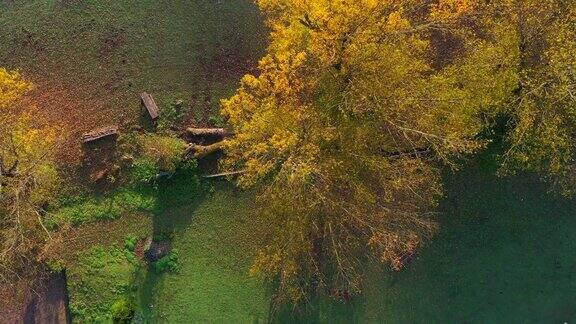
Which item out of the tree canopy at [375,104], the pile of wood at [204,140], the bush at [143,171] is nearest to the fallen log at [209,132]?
A: the pile of wood at [204,140]

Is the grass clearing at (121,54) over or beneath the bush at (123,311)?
over

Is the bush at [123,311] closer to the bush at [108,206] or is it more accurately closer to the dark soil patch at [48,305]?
the dark soil patch at [48,305]

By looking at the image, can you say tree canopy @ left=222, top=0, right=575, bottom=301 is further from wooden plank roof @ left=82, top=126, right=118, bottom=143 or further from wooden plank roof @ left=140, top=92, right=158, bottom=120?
wooden plank roof @ left=82, top=126, right=118, bottom=143

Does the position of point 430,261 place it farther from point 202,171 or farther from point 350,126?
point 202,171

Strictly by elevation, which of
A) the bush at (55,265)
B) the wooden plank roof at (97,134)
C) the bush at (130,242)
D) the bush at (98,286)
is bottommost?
the bush at (98,286)

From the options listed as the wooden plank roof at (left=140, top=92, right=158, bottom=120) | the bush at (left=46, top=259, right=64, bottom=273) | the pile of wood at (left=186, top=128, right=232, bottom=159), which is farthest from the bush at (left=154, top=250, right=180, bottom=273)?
the wooden plank roof at (left=140, top=92, right=158, bottom=120)

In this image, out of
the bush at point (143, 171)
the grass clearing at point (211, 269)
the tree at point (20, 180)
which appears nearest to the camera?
the tree at point (20, 180)

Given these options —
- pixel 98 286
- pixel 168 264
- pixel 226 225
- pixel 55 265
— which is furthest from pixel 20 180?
pixel 226 225

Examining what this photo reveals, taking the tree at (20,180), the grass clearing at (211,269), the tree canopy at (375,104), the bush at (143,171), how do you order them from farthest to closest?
the grass clearing at (211,269)
the bush at (143,171)
the tree at (20,180)
the tree canopy at (375,104)

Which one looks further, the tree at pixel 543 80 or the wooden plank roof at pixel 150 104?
the wooden plank roof at pixel 150 104
